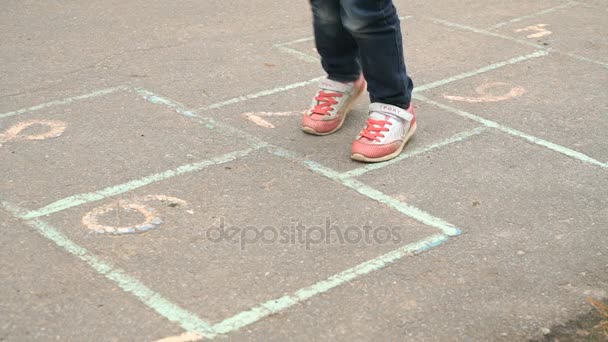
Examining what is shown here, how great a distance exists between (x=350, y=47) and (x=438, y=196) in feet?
3.10

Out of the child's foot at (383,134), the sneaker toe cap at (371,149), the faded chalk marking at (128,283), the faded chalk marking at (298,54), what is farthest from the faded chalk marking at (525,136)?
the faded chalk marking at (128,283)

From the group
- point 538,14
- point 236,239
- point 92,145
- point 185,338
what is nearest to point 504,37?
point 538,14

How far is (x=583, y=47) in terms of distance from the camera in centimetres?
609

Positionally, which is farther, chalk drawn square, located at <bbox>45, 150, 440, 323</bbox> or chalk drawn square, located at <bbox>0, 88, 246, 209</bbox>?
chalk drawn square, located at <bbox>0, 88, 246, 209</bbox>

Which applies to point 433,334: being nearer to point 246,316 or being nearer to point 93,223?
point 246,316

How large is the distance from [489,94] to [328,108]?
1053 millimetres

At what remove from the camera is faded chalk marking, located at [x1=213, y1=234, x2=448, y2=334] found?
10.1 ft

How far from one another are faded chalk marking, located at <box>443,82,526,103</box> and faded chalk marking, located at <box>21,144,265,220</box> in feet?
4.10

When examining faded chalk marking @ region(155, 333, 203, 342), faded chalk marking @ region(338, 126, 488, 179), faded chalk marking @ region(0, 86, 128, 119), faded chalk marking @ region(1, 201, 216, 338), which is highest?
faded chalk marking @ region(0, 86, 128, 119)

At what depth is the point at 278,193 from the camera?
13.1 feet

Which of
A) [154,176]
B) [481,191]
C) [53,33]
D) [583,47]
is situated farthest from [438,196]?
[53,33]

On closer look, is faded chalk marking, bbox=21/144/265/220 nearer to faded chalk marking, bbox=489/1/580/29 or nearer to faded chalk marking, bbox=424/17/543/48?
faded chalk marking, bbox=424/17/543/48

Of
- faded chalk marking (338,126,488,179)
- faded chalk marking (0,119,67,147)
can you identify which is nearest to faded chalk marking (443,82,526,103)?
faded chalk marking (338,126,488,179)

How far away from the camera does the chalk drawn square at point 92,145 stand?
13.3 ft
